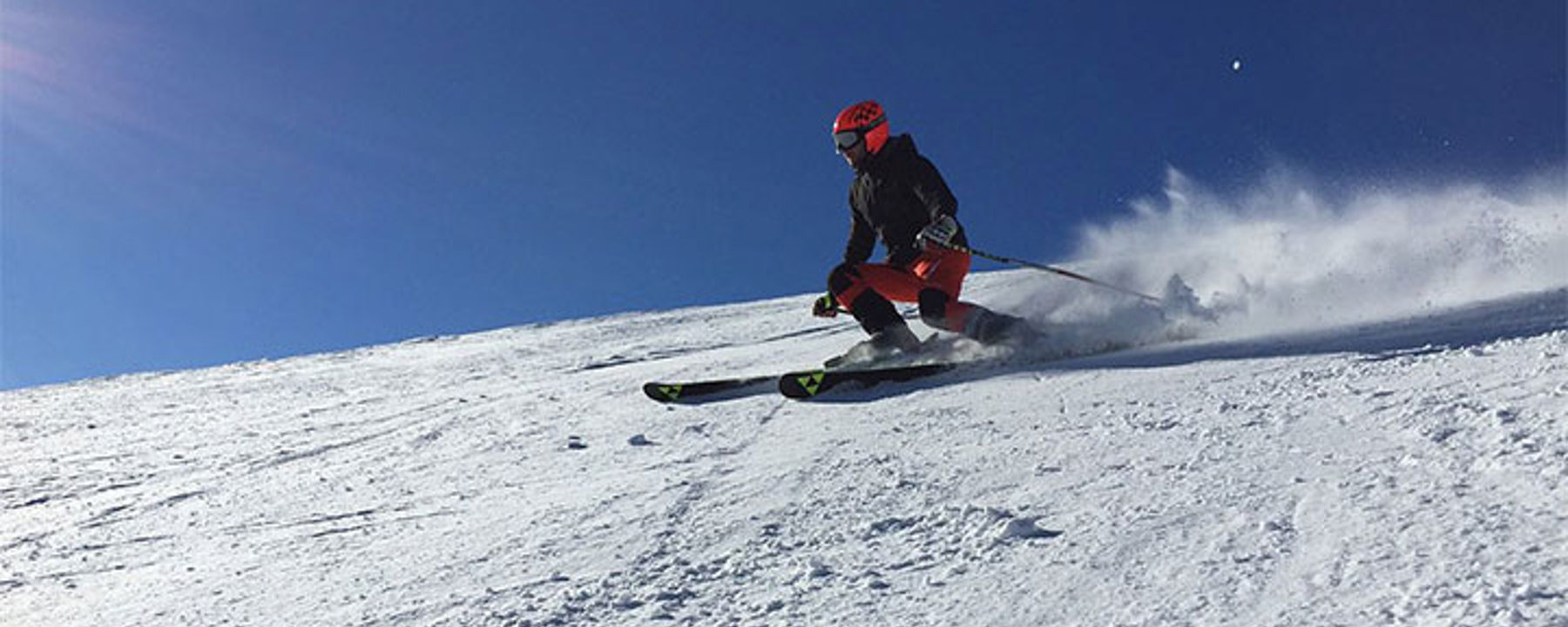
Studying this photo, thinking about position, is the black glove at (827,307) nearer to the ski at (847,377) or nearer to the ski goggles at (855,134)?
the ski goggles at (855,134)

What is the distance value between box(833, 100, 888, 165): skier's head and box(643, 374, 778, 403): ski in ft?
5.60

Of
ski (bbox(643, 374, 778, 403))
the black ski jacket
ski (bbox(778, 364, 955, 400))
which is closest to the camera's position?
ski (bbox(778, 364, 955, 400))

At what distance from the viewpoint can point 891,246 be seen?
7.14 metres

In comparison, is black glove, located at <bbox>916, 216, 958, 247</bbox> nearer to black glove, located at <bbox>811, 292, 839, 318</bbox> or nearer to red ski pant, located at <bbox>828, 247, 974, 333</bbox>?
red ski pant, located at <bbox>828, 247, 974, 333</bbox>

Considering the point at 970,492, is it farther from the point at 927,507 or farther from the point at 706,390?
the point at 706,390

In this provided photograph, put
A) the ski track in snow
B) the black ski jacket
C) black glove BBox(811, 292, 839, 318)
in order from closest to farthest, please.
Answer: the ski track in snow < the black ski jacket < black glove BBox(811, 292, 839, 318)

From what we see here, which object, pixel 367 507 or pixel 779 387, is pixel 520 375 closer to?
pixel 779 387

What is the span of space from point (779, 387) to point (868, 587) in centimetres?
335

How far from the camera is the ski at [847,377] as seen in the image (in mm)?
5828

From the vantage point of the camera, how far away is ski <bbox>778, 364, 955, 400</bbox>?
583 centimetres

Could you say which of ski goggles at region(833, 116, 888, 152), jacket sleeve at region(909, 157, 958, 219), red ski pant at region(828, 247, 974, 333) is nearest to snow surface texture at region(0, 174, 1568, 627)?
red ski pant at region(828, 247, 974, 333)

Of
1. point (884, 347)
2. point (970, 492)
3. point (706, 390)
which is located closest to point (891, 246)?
point (884, 347)

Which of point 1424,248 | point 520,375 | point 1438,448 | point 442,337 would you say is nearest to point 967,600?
point 1438,448

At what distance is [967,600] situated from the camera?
2.39m
